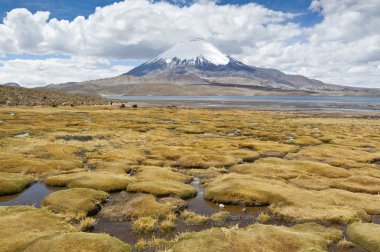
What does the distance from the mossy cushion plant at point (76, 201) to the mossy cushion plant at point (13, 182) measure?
18.9ft

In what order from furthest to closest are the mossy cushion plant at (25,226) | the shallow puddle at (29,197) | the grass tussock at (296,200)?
the shallow puddle at (29,197) → the grass tussock at (296,200) → the mossy cushion plant at (25,226)

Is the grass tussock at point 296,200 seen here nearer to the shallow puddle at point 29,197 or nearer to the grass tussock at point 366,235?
the grass tussock at point 366,235

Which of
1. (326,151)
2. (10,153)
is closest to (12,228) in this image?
(10,153)

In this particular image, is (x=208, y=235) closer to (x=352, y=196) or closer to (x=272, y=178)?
(x=352, y=196)

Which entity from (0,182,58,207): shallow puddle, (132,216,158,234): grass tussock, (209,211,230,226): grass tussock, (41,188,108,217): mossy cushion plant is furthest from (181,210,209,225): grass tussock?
(0,182,58,207): shallow puddle

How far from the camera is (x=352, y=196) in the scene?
30016 mm

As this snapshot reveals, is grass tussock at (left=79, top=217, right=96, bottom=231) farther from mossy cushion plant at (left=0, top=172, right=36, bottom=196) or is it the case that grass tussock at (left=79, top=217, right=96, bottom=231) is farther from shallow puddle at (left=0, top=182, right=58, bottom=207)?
mossy cushion plant at (left=0, top=172, right=36, bottom=196)

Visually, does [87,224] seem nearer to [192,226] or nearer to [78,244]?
[78,244]

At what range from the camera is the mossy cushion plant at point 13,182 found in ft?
102

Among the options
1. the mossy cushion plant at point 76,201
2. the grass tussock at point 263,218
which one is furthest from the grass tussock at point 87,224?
the grass tussock at point 263,218

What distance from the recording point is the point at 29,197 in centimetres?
2967

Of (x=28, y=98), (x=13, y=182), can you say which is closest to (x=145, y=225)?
(x=13, y=182)

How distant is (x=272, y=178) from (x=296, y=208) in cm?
1057

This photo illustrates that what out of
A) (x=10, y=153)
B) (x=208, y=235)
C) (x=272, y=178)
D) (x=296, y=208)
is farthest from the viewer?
(x=10, y=153)
